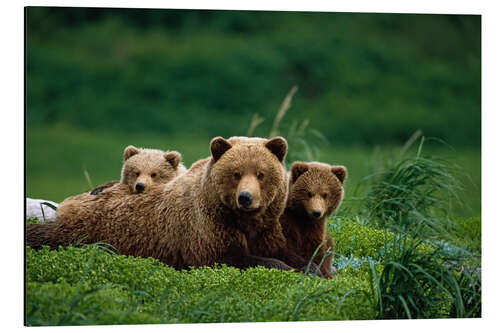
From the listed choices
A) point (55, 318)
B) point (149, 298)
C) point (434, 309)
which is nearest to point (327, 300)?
point (434, 309)

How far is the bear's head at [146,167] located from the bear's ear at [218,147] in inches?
39.9

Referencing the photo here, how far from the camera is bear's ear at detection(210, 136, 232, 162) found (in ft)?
19.8

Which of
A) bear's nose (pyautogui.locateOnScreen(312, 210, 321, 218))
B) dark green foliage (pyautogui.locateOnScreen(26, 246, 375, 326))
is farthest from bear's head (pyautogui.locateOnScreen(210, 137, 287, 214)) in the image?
dark green foliage (pyautogui.locateOnScreen(26, 246, 375, 326))

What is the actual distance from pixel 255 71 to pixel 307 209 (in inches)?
127

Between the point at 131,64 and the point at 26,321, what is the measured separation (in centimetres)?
427

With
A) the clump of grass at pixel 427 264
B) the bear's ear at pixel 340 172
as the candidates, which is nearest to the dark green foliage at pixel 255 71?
the clump of grass at pixel 427 264

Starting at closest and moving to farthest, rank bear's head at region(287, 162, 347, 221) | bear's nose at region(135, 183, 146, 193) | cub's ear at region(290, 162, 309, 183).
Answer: bear's head at region(287, 162, 347, 221) → cub's ear at region(290, 162, 309, 183) → bear's nose at region(135, 183, 146, 193)

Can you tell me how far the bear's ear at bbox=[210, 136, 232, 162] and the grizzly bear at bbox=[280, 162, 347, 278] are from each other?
33.7 inches

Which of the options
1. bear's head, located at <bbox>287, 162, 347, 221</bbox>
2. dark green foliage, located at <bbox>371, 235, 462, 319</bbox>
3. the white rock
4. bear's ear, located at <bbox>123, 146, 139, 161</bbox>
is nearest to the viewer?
dark green foliage, located at <bbox>371, 235, 462, 319</bbox>

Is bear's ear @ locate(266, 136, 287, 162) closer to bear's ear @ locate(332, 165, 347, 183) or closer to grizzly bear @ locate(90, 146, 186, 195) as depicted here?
bear's ear @ locate(332, 165, 347, 183)

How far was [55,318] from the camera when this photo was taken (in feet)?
17.9

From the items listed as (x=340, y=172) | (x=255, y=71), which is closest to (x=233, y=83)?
(x=255, y=71)

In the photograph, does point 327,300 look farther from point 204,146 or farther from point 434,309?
point 204,146

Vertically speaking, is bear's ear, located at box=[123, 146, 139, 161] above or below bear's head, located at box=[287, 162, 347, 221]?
above
